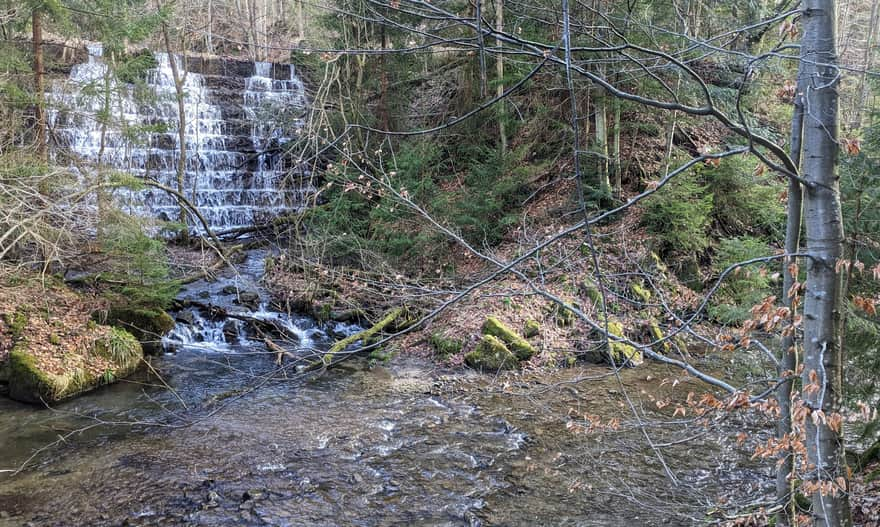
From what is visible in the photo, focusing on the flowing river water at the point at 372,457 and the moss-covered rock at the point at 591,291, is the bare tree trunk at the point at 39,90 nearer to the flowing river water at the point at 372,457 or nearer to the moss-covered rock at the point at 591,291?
the flowing river water at the point at 372,457

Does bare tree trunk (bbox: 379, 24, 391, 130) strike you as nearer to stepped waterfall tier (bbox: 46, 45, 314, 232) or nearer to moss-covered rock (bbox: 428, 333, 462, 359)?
stepped waterfall tier (bbox: 46, 45, 314, 232)

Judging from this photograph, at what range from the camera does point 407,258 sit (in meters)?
13.2

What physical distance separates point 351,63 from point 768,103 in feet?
38.1

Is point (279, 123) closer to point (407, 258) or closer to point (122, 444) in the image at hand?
point (407, 258)

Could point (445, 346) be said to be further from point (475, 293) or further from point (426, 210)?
point (426, 210)

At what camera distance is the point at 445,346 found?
394 inches

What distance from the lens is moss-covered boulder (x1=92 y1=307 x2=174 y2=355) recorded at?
9.96 m

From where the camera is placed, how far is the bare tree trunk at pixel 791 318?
276cm

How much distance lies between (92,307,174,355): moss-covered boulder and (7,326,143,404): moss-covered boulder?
18.2 inches

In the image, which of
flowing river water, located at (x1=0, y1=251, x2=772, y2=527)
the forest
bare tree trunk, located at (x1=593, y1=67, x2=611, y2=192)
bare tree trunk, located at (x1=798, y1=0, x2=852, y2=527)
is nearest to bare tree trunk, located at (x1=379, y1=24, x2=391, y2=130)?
the forest

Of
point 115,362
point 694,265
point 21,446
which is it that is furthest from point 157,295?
point 694,265

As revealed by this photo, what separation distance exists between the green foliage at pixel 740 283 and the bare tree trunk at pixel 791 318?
0.81ft

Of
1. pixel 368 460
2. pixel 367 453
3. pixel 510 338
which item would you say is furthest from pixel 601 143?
pixel 368 460

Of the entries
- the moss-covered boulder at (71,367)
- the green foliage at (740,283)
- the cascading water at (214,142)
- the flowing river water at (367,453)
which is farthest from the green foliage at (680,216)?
the moss-covered boulder at (71,367)
